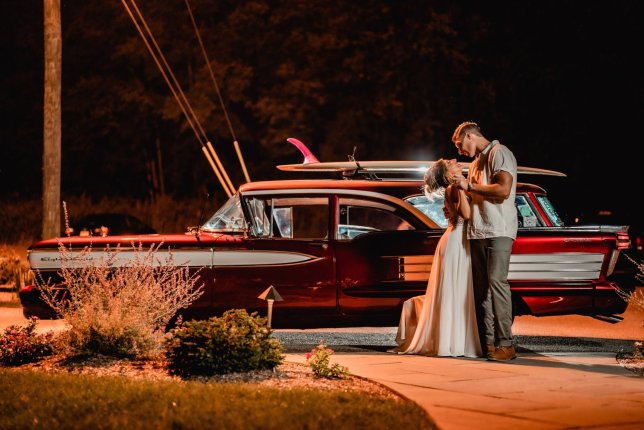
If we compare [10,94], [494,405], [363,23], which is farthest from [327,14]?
[494,405]

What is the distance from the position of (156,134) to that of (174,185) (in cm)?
252

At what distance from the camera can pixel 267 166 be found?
1594 inches

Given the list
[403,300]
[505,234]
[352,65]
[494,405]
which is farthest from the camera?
[352,65]

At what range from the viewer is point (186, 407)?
23.8 ft

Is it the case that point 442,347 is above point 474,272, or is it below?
below

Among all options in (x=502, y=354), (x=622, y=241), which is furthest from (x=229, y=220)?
(x=622, y=241)

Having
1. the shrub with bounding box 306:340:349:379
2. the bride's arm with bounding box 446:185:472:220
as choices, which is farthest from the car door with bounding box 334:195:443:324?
the shrub with bounding box 306:340:349:379

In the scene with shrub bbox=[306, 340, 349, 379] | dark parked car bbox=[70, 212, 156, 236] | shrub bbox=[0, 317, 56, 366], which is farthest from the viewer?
dark parked car bbox=[70, 212, 156, 236]

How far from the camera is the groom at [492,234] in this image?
9.74 m

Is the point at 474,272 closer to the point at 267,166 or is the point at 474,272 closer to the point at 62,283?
the point at 62,283

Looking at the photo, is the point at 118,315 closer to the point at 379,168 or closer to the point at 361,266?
the point at 361,266

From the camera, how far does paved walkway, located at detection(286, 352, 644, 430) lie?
718cm

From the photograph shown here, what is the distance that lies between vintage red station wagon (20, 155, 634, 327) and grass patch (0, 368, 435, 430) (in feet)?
8.73

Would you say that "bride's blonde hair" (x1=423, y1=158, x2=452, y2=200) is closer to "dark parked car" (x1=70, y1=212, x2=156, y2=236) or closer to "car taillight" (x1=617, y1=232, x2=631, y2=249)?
"car taillight" (x1=617, y1=232, x2=631, y2=249)
